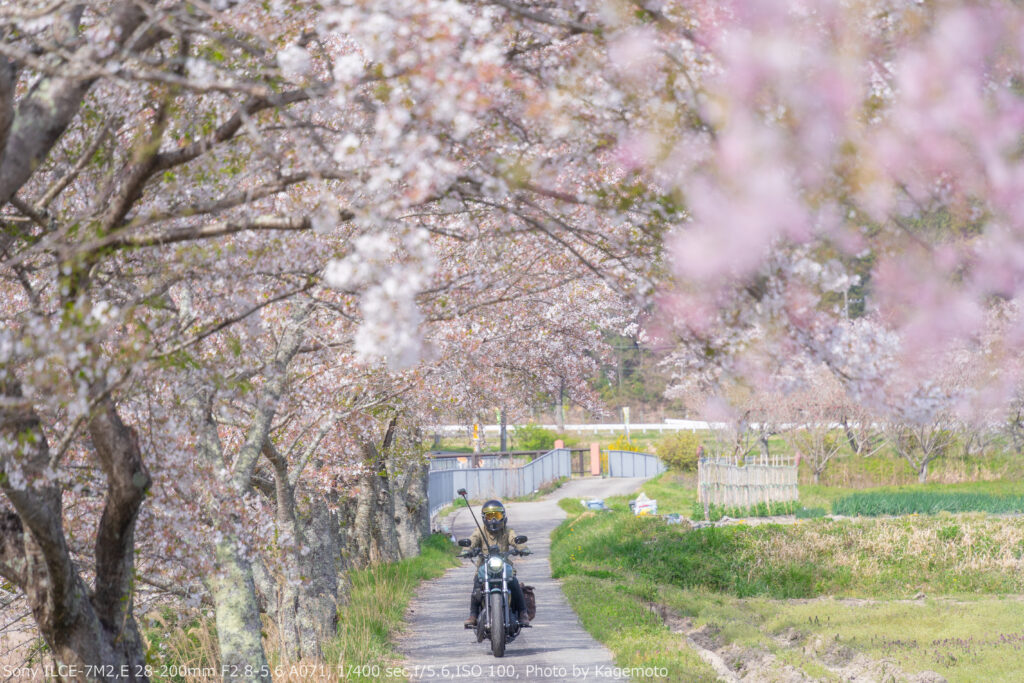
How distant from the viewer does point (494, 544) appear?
43.8 ft

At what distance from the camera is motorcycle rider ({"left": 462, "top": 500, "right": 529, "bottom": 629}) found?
43.0 ft

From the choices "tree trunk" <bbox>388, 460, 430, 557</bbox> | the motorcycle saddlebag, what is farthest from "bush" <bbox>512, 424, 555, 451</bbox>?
the motorcycle saddlebag

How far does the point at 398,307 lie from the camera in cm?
449

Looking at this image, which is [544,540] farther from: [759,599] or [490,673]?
[490,673]

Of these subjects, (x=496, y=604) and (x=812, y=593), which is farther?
(x=812, y=593)

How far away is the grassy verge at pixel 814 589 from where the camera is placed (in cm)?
1341

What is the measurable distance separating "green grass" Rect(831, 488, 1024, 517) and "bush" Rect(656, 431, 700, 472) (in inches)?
785

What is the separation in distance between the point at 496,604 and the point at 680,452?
1480 inches

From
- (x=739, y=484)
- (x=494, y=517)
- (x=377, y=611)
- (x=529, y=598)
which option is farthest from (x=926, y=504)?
(x=494, y=517)

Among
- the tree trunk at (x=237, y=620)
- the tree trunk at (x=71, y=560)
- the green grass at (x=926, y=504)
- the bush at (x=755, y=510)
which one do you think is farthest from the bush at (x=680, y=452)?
→ the tree trunk at (x=71, y=560)

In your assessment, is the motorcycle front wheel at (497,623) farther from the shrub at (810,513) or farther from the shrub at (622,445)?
the shrub at (622,445)

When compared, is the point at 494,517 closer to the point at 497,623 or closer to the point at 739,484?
the point at 497,623

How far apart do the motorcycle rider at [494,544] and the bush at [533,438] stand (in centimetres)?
4641

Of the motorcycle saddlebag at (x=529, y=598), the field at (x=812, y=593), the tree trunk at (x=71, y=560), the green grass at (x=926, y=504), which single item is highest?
the tree trunk at (x=71, y=560)
